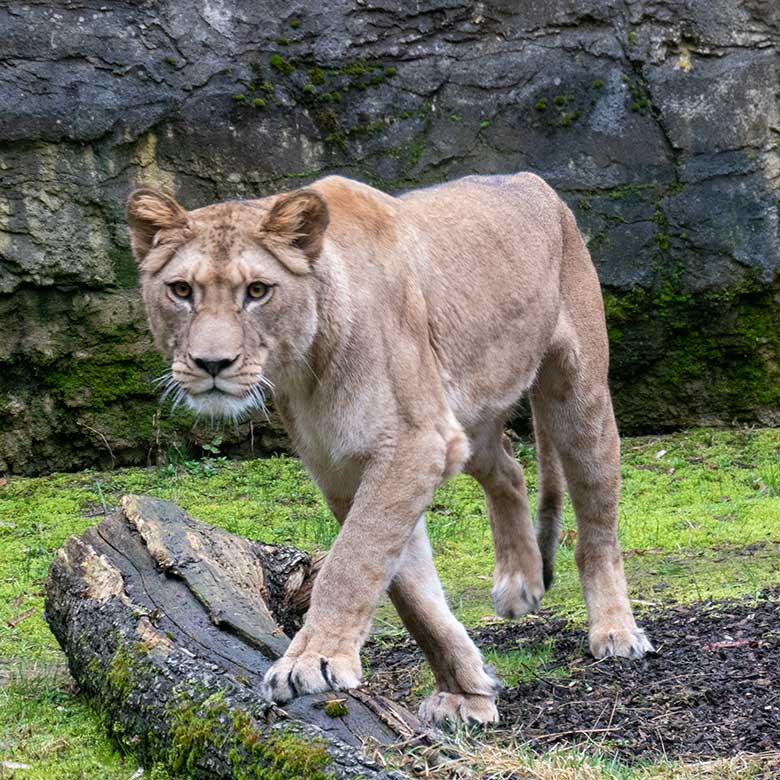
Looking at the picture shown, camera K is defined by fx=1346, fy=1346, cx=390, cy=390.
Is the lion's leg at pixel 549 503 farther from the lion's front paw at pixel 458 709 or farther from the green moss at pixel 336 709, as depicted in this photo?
the green moss at pixel 336 709

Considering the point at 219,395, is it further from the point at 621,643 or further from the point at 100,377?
the point at 100,377

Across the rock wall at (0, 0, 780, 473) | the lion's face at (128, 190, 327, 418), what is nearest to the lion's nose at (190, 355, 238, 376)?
the lion's face at (128, 190, 327, 418)

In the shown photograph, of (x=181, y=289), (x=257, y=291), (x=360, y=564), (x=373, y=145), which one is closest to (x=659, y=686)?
(x=360, y=564)

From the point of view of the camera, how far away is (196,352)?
4242 mm

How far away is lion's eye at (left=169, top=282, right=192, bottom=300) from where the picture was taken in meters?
4.38

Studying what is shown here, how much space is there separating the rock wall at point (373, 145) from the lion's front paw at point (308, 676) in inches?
202

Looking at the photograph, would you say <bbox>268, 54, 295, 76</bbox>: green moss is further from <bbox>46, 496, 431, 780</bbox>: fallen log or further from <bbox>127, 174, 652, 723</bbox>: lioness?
<bbox>46, 496, 431, 780</bbox>: fallen log

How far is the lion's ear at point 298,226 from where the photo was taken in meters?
4.45

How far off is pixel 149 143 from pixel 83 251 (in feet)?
2.70

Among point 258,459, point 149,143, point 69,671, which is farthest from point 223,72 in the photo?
point 69,671

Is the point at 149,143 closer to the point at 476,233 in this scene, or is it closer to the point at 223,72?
the point at 223,72

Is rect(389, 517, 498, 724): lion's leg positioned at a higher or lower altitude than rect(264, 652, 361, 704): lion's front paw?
lower

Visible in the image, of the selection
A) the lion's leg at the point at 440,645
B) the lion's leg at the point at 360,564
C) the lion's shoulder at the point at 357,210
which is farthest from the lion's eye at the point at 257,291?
the lion's leg at the point at 440,645

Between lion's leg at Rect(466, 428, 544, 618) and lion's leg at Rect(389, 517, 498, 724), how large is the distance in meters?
1.40
